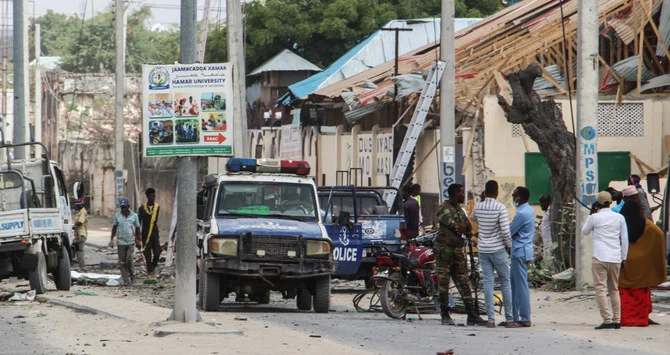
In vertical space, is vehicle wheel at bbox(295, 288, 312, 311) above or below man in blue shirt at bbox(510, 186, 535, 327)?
below

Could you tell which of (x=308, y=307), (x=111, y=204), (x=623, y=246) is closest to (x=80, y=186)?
(x=308, y=307)

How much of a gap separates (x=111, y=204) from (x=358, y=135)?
20.8 meters

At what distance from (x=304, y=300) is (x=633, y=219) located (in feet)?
17.4

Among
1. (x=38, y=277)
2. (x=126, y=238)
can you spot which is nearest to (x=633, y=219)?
(x=38, y=277)

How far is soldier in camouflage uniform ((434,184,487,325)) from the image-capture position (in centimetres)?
1458

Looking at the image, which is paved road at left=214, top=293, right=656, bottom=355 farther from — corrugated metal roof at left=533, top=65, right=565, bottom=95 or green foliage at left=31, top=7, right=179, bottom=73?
green foliage at left=31, top=7, right=179, bottom=73

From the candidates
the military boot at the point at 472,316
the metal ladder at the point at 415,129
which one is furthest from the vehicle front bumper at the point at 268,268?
the metal ladder at the point at 415,129

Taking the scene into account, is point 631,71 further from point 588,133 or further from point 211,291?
point 211,291

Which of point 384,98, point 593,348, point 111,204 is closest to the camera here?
point 593,348

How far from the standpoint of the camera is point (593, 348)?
12266 millimetres

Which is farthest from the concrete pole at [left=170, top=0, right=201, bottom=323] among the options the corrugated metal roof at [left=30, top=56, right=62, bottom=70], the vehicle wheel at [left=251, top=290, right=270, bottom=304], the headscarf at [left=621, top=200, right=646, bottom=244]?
the corrugated metal roof at [left=30, top=56, right=62, bottom=70]

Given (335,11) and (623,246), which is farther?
(335,11)

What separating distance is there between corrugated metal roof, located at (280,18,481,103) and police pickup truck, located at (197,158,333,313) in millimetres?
22657

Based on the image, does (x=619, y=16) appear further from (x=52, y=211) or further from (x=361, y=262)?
(x=52, y=211)
